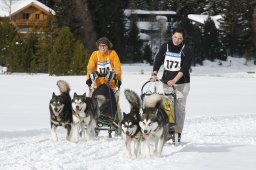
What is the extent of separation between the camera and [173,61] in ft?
28.6

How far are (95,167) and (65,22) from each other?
52236mm

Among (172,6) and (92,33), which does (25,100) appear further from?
(172,6)

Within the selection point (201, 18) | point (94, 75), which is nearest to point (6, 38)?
point (201, 18)

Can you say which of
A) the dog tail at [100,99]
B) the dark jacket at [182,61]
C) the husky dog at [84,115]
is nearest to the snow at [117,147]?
the husky dog at [84,115]

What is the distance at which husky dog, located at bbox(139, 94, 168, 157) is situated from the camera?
24.0 feet

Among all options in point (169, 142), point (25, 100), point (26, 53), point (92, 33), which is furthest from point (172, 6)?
point (169, 142)

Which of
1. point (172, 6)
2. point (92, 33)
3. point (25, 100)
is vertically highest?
point (172, 6)

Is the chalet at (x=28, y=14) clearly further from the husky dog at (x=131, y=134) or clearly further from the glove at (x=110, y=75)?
the husky dog at (x=131, y=134)

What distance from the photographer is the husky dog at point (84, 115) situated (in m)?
9.05

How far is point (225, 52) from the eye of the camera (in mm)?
65688

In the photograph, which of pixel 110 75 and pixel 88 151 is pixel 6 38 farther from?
pixel 88 151

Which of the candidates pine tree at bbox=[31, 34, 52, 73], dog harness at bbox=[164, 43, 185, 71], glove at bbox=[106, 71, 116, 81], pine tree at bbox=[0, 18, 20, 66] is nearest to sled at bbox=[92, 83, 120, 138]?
glove at bbox=[106, 71, 116, 81]

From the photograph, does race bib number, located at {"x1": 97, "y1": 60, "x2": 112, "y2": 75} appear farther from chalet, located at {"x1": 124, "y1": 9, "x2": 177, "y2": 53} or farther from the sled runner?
chalet, located at {"x1": 124, "y1": 9, "x2": 177, "y2": 53}

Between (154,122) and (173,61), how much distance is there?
5.45 ft
